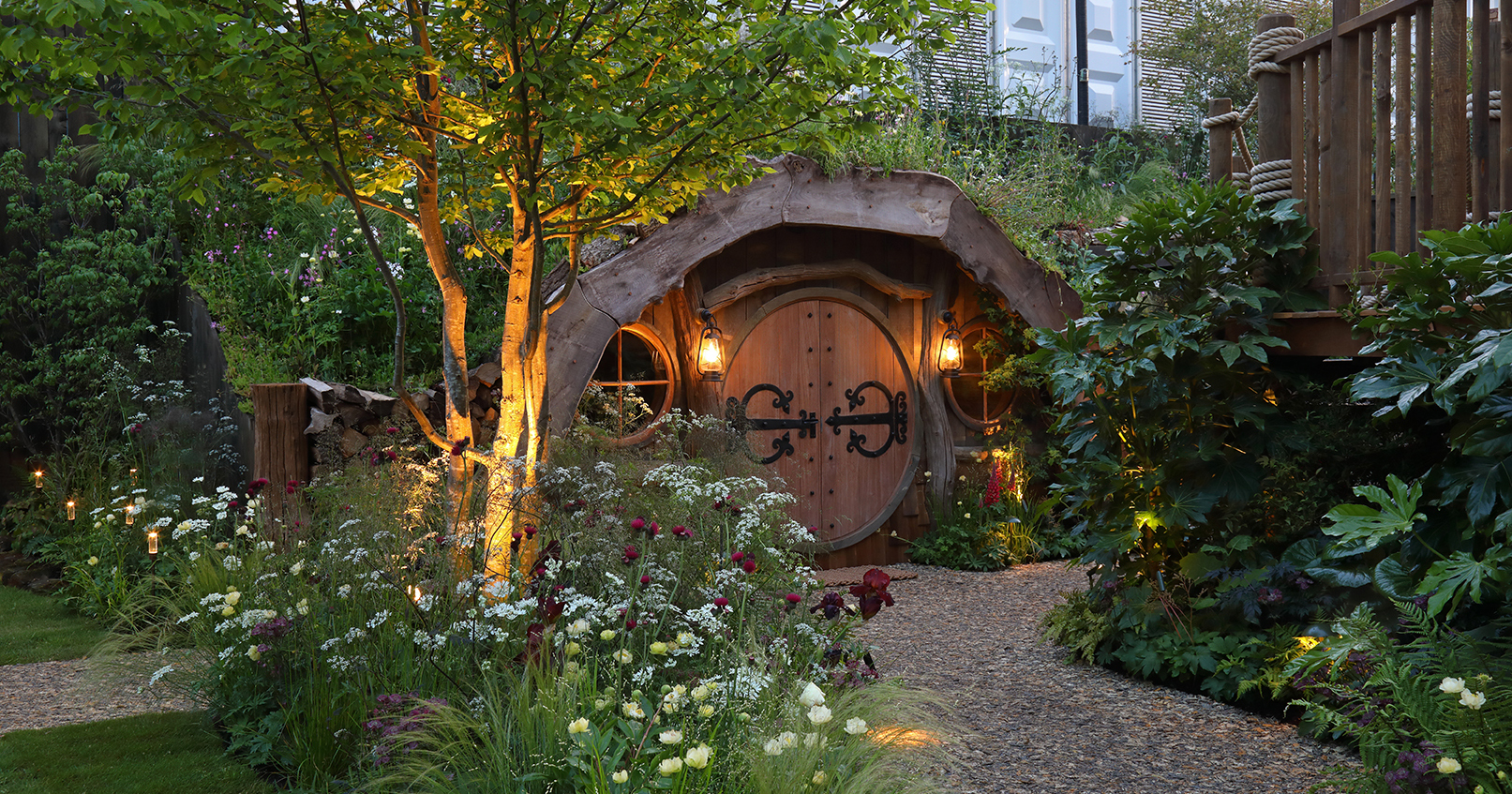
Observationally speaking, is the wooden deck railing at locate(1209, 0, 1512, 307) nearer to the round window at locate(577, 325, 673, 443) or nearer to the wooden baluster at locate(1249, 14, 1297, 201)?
the wooden baluster at locate(1249, 14, 1297, 201)

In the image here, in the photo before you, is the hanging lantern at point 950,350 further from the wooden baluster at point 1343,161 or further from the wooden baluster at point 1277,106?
the wooden baluster at point 1343,161

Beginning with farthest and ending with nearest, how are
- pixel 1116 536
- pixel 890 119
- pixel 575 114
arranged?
pixel 890 119, pixel 1116 536, pixel 575 114

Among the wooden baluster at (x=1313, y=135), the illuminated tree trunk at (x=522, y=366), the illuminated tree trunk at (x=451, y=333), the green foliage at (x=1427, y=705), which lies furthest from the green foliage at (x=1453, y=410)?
the illuminated tree trunk at (x=451, y=333)

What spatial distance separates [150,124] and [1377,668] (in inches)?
160

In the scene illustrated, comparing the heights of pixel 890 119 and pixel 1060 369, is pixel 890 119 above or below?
above

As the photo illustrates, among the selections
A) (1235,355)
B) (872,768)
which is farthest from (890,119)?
(872,768)

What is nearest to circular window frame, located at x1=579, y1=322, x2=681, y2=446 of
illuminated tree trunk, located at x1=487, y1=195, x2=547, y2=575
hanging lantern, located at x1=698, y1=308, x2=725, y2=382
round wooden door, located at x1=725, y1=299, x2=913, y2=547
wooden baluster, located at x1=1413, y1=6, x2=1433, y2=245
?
hanging lantern, located at x1=698, y1=308, x2=725, y2=382

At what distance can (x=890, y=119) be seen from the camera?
784cm

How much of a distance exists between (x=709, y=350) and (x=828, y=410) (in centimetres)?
110

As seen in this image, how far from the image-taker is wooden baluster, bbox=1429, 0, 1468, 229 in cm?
341

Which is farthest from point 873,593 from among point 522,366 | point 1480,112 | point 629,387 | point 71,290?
point 71,290

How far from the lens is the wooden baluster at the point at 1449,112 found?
3.41 metres

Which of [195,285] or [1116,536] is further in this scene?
[195,285]

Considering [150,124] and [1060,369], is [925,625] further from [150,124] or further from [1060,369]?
[150,124]
